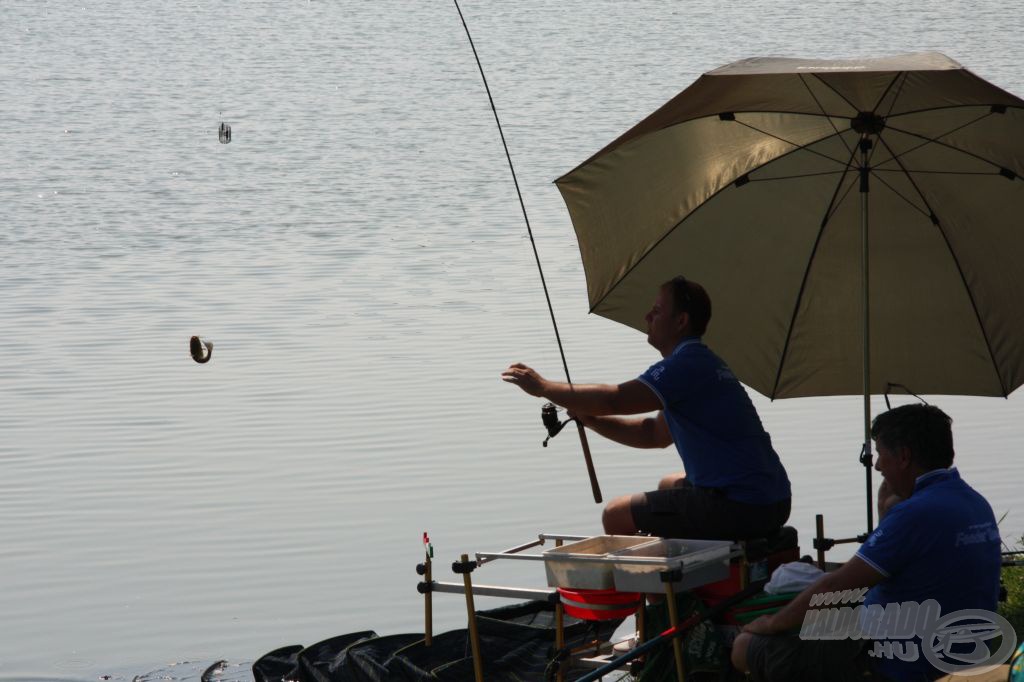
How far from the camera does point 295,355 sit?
10.1 meters

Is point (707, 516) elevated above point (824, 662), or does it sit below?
above

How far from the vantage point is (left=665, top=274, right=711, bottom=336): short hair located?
14.0 feet

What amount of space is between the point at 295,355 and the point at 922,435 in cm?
717

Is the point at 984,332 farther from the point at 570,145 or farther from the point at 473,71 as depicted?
the point at 473,71

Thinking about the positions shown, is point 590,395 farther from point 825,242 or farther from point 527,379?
point 825,242

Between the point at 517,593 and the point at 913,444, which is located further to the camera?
the point at 517,593

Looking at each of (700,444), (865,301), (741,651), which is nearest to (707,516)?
(700,444)

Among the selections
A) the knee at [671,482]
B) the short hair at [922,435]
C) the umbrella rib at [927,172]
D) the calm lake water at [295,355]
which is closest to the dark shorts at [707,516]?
the knee at [671,482]

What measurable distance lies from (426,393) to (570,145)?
41.0 ft

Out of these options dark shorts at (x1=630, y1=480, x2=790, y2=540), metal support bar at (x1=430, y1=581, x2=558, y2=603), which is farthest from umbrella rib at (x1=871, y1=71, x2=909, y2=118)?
metal support bar at (x1=430, y1=581, x2=558, y2=603)

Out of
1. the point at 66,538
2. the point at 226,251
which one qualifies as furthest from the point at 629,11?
the point at 66,538

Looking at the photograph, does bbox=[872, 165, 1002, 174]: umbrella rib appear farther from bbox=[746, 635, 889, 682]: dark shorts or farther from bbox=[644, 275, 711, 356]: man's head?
bbox=[746, 635, 889, 682]: dark shorts

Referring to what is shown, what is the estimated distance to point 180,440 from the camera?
824cm

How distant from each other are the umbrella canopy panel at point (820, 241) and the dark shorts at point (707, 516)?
2.87 feet
